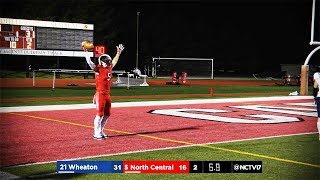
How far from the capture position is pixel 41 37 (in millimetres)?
26672

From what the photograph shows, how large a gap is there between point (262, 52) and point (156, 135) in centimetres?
4875

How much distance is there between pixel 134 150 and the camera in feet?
21.4

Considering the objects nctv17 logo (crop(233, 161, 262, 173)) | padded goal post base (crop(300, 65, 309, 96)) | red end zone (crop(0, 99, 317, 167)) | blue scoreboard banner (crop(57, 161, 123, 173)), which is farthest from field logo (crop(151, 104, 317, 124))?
padded goal post base (crop(300, 65, 309, 96))

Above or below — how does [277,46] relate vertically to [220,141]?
above

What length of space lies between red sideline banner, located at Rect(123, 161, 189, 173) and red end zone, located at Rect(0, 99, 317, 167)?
88.0 inches

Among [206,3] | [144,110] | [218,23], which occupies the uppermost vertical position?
[218,23]

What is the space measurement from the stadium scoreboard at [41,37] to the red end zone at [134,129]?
14.2 meters

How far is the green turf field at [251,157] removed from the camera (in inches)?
181

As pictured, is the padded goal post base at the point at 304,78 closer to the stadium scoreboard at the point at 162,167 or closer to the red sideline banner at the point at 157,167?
the stadium scoreboard at the point at 162,167

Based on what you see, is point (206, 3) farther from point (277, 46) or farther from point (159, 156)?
point (277, 46)

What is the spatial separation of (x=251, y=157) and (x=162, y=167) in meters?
2.50

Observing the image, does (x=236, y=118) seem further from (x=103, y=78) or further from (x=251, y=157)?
(x=251, y=157)

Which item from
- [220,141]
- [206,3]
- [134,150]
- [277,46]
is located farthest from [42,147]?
[277,46]

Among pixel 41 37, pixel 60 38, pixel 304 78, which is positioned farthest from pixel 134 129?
pixel 60 38
